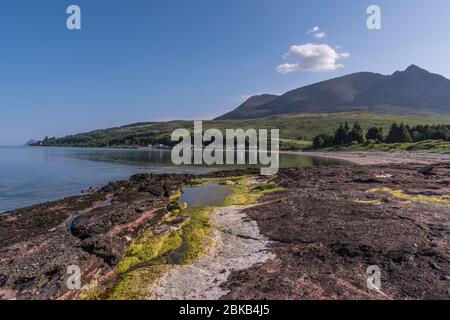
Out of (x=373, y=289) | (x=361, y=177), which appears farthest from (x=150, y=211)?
(x=361, y=177)

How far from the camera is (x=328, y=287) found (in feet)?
45.3

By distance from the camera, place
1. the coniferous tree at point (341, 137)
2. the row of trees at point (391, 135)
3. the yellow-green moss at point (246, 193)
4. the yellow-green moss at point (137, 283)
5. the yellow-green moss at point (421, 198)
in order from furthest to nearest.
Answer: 1. the coniferous tree at point (341, 137)
2. the row of trees at point (391, 135)
3. the yellow-green moss at point (246, 193)
4. the yellow-green moss at point (421, 198)
5. the yellow-green moss at point (137, 283)

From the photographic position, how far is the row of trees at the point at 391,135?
12768 cm

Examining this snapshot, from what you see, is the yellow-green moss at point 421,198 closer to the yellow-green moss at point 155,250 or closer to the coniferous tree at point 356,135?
the yellow-green moss at point 155,250

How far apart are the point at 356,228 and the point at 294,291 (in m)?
9.70

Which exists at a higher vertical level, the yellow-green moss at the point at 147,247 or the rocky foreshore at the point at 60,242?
the rocky foreshore at the point at 60,242

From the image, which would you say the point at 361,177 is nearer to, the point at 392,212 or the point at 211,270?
the point at 392,212

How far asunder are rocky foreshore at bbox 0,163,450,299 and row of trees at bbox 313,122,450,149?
364ft

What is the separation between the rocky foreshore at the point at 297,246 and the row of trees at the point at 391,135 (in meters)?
111

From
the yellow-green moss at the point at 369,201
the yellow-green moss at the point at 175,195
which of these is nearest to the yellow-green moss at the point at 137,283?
the yellow-green moss at the point at 369,201

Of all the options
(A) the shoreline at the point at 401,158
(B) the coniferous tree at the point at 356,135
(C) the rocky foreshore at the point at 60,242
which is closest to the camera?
(C) the rocky foreshore at the point at 60,242

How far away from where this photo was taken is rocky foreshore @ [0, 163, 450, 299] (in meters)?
13.8

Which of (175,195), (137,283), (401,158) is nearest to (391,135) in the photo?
(401,158)

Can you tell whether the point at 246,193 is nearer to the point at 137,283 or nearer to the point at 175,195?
the point at 175,195
